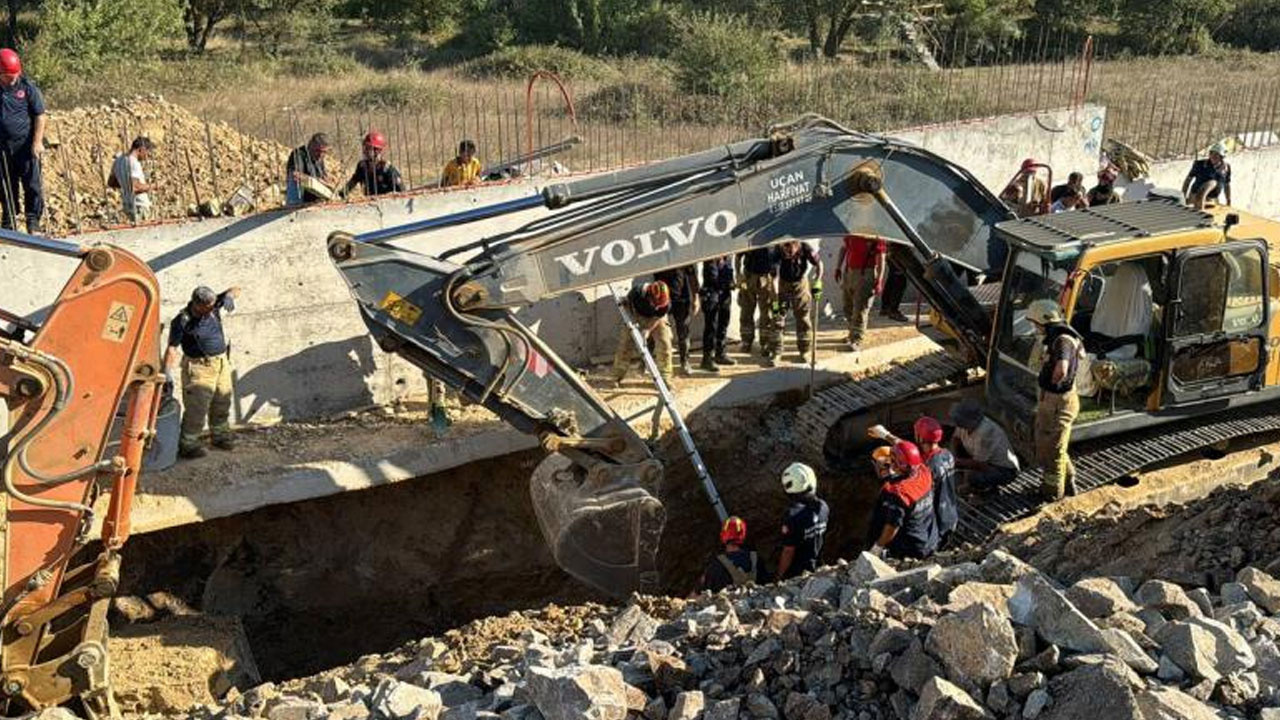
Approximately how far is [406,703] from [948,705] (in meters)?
2.56

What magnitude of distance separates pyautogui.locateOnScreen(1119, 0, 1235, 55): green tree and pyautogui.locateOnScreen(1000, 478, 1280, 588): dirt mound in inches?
957

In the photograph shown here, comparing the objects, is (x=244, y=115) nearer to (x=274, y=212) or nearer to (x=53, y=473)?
(x=274, y=212)

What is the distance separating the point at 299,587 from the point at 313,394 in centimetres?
166

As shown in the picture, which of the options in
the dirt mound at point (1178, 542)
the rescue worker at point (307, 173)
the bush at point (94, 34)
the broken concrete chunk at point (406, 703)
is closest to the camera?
the broken concrete chunk at point (406, 703)

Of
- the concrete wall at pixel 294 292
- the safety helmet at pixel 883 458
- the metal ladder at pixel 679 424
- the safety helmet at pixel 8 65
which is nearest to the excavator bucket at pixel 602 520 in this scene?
the metal ladder at pixel 679 424

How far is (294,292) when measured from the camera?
437 inches

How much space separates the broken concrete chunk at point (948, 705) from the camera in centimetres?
520

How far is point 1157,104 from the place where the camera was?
885 inches

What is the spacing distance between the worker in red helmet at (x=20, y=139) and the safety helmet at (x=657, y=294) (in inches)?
201

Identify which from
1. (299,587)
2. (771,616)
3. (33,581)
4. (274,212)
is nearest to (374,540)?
(299,587)

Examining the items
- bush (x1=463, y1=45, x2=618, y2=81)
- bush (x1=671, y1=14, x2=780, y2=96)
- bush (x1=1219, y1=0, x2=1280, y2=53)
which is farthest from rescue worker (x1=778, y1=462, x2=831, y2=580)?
bush (x1=1219, y1=0, x2=1280, y2=53)

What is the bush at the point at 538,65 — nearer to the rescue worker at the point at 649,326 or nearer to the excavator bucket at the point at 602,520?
the rescue worker at the point at 649,326

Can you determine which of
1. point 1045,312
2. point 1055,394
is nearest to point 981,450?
point 1055,394

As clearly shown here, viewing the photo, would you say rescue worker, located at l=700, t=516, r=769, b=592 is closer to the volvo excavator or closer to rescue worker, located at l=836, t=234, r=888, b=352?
the volvo excavator
